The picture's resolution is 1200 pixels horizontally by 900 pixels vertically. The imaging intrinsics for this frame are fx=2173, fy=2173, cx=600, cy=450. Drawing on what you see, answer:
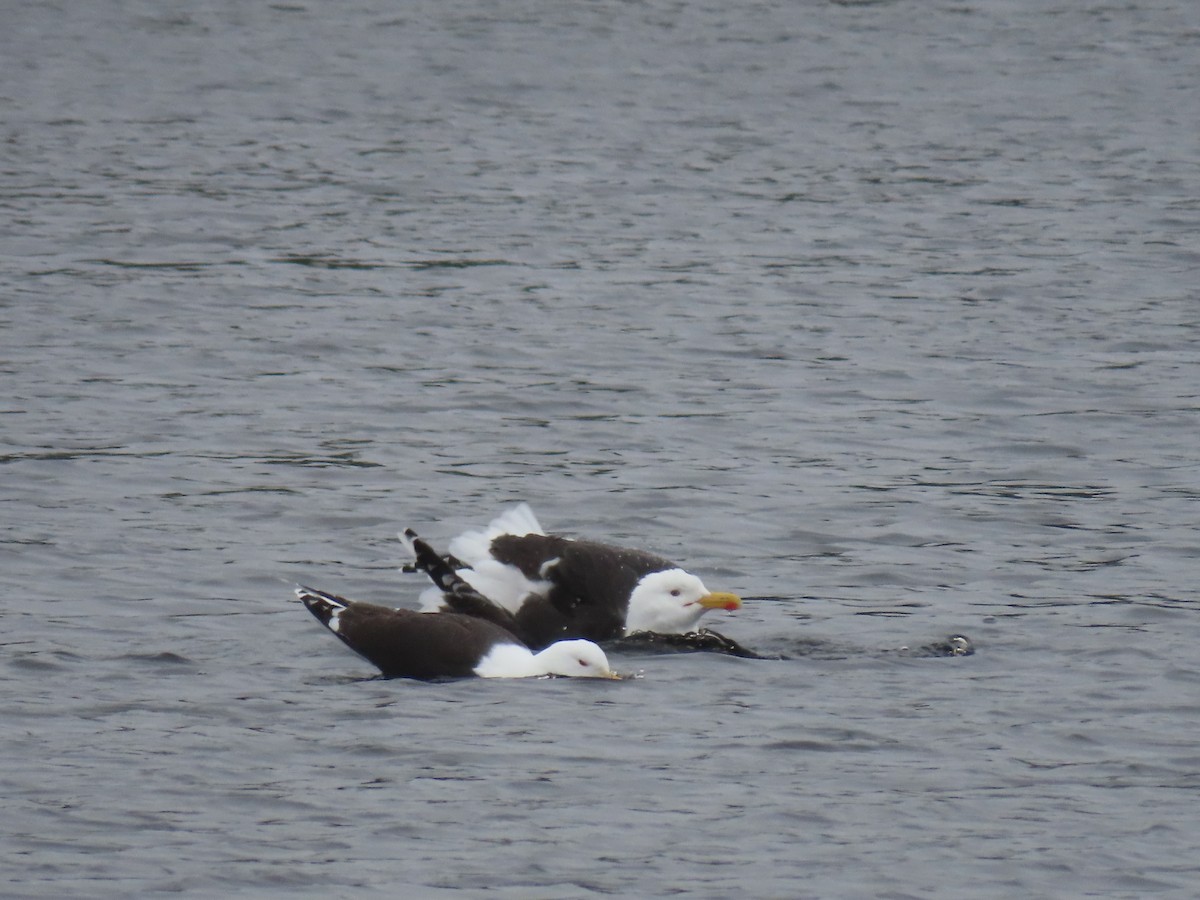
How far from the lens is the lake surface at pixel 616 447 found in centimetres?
887

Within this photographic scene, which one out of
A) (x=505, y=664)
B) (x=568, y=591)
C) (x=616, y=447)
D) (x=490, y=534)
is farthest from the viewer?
(x=616, y=447)

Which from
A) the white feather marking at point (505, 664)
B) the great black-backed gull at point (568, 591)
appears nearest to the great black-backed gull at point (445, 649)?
the white feather marking at point (505, 664)

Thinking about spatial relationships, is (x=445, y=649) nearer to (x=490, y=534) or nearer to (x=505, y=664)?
(x=505, y=664)

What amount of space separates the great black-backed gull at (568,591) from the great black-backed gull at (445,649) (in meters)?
0.67

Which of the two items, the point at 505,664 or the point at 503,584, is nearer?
the point at 505,664

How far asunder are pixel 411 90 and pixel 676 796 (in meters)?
24.2

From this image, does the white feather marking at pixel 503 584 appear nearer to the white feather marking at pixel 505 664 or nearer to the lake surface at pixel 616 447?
the lake surface at pixel 616 447

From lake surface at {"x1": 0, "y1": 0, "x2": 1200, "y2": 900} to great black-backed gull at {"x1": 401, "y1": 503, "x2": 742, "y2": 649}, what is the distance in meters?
0.28

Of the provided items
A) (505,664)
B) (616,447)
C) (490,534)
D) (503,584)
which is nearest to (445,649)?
(505,664)

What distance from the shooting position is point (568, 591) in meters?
12.1

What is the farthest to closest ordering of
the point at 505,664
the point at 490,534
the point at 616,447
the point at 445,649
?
1. the point at 616,447
2. the point at 490,534
3. the point at 505,664
4. the point at 445,649

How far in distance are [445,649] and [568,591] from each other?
1.33 metres

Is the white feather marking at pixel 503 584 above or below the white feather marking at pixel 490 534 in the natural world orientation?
below

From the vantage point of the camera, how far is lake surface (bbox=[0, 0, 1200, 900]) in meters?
8.87
